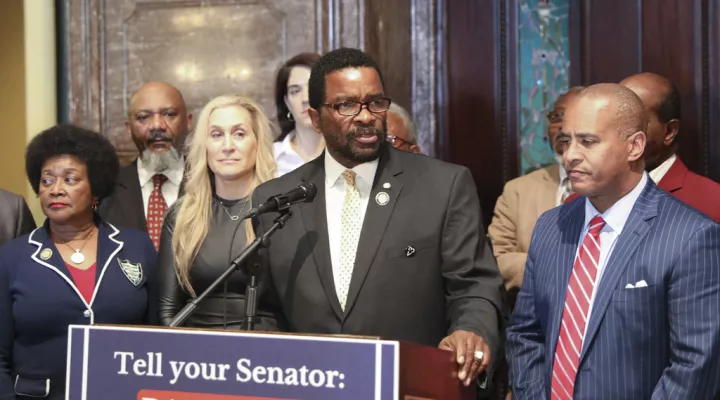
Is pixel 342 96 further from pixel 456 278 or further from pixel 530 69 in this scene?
pixel 530 69

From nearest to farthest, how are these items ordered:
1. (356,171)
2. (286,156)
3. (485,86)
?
(356,171) → (286,156) → (485,86)

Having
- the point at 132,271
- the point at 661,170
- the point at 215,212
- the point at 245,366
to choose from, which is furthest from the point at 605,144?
the point at 132,271

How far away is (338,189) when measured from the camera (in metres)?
3.21

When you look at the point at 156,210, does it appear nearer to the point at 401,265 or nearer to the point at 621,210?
the point at 401,265

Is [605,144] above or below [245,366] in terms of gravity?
above

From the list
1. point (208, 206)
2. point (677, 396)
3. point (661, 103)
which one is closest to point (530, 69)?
point (661, 103)

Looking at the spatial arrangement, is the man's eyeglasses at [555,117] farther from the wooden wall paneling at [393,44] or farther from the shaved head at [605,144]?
the shaved head at [605,144]

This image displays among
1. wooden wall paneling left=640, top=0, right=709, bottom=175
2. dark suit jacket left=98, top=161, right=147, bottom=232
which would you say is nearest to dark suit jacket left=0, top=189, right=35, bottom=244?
dark suit jacket left=98, top=161, right=147, bottom=232

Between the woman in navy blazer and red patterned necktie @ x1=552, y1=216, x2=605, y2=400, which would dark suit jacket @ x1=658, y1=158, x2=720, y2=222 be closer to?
red patterned necktie @ x1=552, y1=216, x2=605, y2=400

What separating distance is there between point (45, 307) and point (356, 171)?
1.21m

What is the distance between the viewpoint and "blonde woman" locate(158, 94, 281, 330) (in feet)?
12.1

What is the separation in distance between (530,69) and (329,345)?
3.35 metres

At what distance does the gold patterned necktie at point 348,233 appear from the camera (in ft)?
10.1

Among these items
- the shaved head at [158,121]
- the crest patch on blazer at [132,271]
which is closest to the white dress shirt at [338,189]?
the crest patch on blazer at [132,271]
